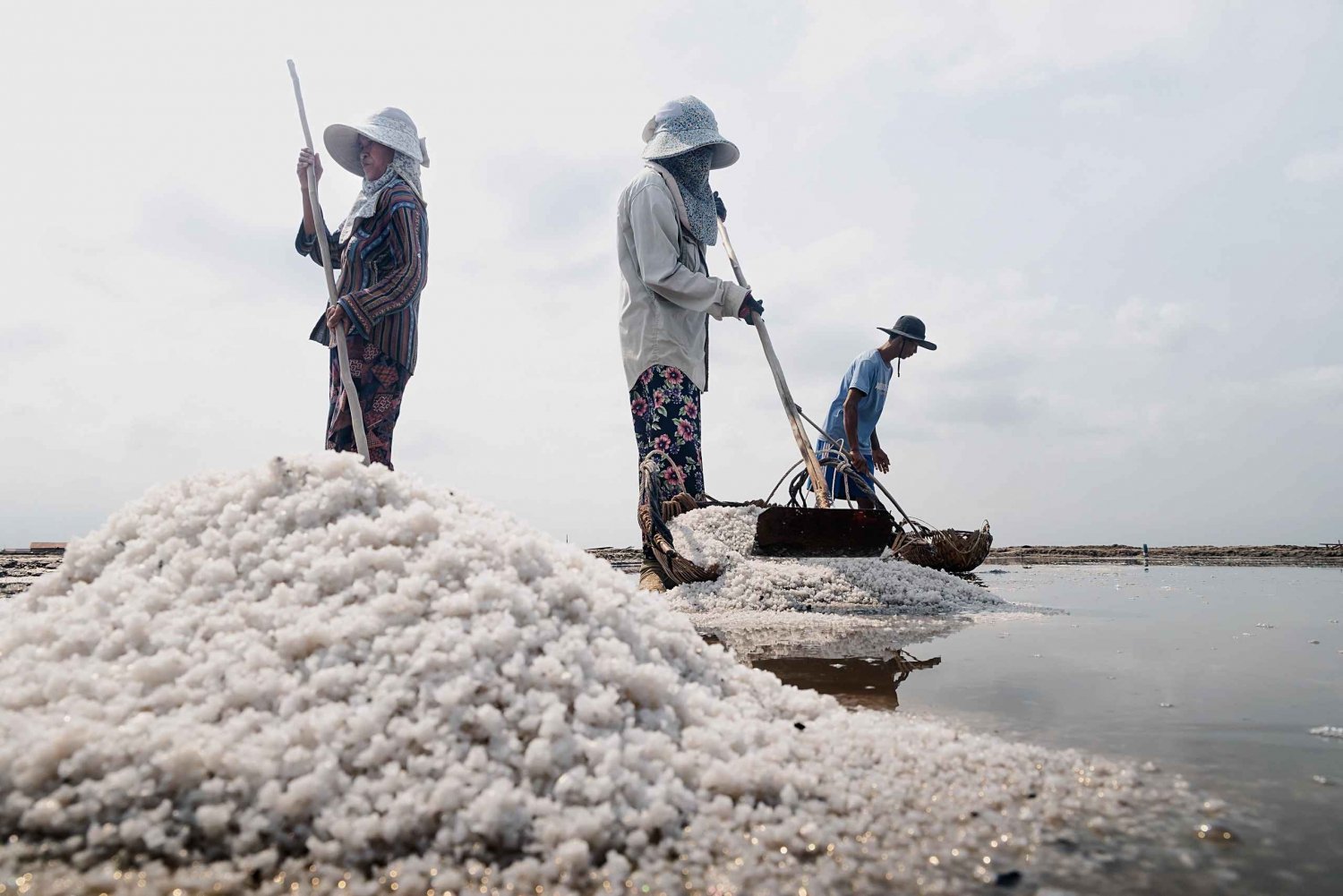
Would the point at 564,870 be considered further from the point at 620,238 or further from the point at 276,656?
the point at 620,238

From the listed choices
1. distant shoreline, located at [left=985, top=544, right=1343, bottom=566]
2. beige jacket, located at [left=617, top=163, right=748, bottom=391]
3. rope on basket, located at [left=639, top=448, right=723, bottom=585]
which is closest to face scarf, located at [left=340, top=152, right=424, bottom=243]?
beige jacket, located at [left=617, top=163, right=748, bottom=391]

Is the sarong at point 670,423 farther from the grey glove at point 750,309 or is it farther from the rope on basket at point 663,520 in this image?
the grey glove at point 750,309

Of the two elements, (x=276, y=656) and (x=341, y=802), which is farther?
(x=276, y=656)

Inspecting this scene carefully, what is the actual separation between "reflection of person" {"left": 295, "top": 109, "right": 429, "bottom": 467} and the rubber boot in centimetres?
122

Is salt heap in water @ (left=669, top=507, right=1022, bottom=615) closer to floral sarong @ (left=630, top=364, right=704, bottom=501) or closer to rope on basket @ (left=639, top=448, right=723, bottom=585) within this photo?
rope on basket @ (left=639, top=448, right=723, bottom=585)

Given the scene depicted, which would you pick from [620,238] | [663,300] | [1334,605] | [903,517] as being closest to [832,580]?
[903,517]

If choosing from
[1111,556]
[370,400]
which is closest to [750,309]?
[370,400]

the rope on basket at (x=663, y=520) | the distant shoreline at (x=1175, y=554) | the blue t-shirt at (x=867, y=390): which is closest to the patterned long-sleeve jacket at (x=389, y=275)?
the rope on basket at (x=663, y=520)

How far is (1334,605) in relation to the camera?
3.72m

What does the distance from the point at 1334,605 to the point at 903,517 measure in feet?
6.22

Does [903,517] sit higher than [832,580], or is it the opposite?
[903,517]

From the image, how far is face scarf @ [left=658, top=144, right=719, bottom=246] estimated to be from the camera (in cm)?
379

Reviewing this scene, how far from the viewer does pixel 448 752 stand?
1.05m

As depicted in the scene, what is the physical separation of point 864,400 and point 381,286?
3.05m
